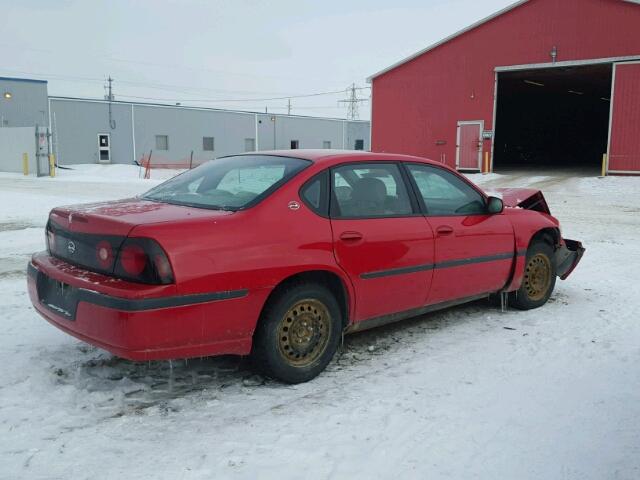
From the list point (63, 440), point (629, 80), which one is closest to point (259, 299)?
point (63, 440)

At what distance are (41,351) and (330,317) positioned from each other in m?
2.15

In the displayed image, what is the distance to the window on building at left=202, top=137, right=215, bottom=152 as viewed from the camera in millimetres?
41969

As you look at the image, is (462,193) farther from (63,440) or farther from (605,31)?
(605,31)

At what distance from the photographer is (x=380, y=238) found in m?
4.36

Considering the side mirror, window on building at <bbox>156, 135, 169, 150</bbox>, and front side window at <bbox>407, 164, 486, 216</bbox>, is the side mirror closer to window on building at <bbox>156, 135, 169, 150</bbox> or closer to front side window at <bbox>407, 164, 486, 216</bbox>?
front side window at <bbox>407, 164, 486, 216</bbox>

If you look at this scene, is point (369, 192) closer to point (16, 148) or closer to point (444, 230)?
point (444, 230)

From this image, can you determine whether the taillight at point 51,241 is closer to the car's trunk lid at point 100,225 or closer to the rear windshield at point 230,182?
the car's trunk lid at point 100,225

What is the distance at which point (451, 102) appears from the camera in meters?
26.0

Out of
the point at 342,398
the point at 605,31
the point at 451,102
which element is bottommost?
the point at 342,398

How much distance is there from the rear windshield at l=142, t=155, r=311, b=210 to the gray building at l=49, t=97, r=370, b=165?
32460 mm

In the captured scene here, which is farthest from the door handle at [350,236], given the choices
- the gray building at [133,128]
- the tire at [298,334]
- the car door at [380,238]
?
the gray building at [133,128]

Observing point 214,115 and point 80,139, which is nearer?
point 80,139

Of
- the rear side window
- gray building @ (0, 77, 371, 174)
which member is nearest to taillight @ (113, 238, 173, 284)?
the rear side window

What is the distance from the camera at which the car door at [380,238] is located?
4227mm
